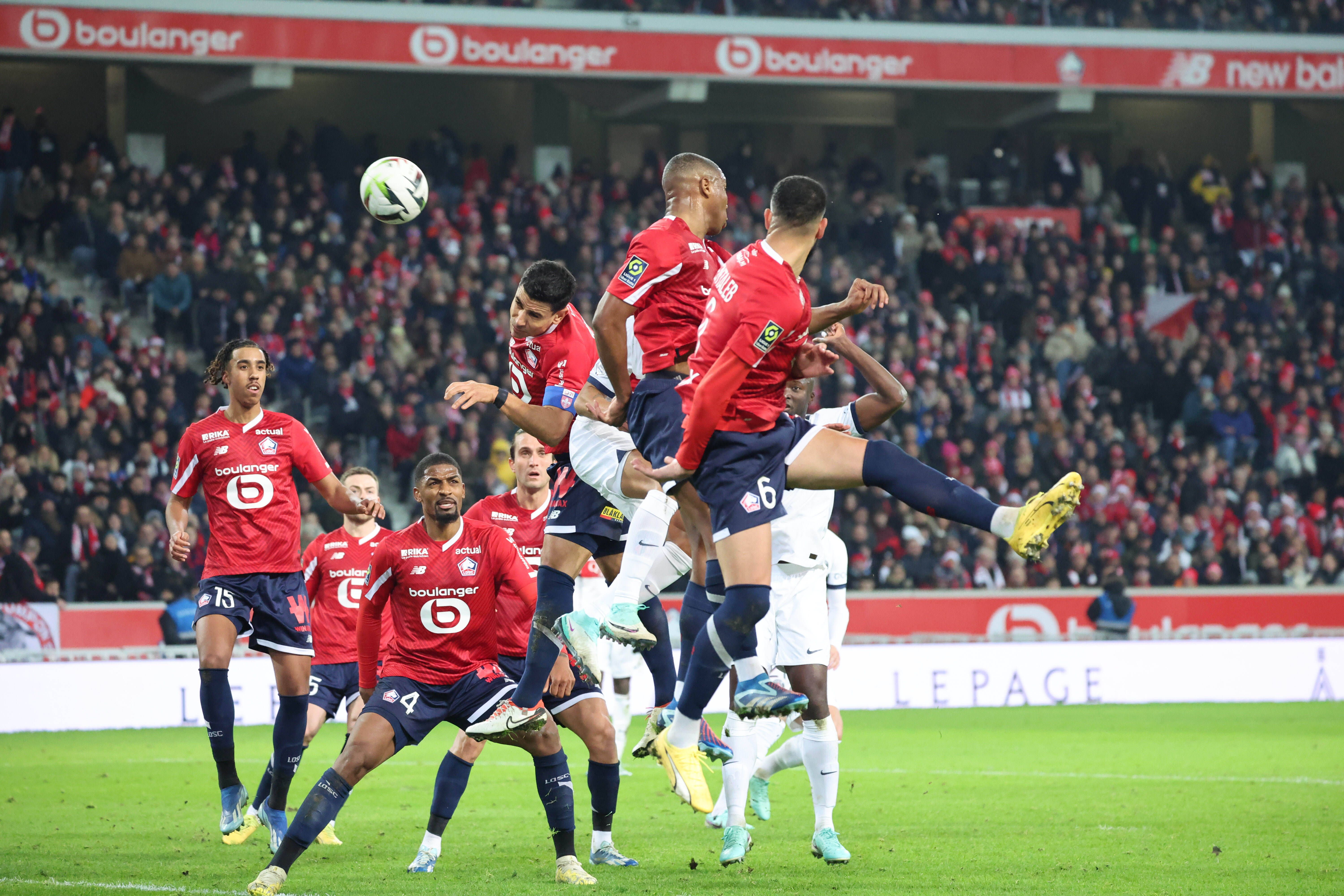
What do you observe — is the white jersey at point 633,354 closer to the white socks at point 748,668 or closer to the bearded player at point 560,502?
the bearded player at point 560,502

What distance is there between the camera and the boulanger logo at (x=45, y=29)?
22.6 metres

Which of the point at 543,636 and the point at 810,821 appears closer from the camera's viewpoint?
the point at 543,636

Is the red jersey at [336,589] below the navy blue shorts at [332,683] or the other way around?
the other way around

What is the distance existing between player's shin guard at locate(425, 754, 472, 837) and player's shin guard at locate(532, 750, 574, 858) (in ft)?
1.35

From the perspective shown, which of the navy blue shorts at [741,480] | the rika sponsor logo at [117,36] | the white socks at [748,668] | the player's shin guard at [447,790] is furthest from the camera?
the rika sponsor logo at [117,36]

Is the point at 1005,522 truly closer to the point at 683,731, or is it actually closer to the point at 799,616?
the point at 683,731

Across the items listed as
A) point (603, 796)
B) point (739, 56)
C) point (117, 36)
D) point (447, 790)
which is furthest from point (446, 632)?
point (739, 56)

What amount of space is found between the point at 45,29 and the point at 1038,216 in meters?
17.1

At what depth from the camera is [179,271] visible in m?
22.4

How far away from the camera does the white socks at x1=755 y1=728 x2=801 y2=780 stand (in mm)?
9414

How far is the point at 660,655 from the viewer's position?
9070 mm

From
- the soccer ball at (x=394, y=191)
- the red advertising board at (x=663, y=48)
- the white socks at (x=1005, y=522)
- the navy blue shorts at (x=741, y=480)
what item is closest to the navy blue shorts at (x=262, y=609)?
the soccer ball at (x=394, y=191)

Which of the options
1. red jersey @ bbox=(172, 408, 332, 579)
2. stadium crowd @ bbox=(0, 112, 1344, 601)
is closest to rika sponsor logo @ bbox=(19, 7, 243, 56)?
stadium crowd @ bbox=(0, 112, 1344, 601)

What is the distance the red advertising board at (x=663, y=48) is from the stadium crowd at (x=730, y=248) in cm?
154
